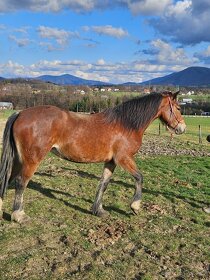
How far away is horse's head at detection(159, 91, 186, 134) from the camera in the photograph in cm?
739

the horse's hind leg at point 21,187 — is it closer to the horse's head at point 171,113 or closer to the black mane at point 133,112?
the black mane at point 133,112

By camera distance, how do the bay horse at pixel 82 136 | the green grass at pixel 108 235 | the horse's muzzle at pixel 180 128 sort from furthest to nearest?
the horse's muzzle at pixel 180 128 → the bay horse at pixel 82 136 → the green grass at pixel 108 235

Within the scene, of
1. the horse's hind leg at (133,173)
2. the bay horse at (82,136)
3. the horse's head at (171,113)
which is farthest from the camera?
the horse's head at (171,113)

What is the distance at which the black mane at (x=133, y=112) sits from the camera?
23.3 ft

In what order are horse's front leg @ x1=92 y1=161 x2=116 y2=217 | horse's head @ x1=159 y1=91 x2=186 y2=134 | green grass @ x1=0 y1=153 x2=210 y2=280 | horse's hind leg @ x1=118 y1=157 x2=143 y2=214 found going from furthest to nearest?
horse's head @ x1=159 y1=91 x2=186 y2=134
horse's front leg @ x1=92 y1=161 x2=116 y2=217
horse's hind leg @ x1=118 y1=157 x2=143 y2=214
green grass @ x1=0 y1=153 x2=210 y2=280

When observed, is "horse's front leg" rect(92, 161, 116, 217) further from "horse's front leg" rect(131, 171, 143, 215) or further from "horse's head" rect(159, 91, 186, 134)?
"horse's head" rect(159, 91, 186, 134)

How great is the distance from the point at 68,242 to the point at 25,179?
1505mm

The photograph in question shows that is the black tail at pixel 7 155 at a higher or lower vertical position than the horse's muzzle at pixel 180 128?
lower

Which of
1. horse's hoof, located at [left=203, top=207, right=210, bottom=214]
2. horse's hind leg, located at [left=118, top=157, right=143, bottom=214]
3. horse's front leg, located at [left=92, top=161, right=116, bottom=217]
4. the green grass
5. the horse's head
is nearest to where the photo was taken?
the green grass

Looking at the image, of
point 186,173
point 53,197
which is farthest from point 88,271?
point 186,173

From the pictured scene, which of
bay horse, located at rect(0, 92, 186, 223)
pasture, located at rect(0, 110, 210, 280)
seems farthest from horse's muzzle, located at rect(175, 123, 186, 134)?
pasture, located at rect(0, 110, 210, 280)

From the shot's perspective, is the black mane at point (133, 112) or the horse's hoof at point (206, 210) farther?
the horse's hoof at point (206, 210)

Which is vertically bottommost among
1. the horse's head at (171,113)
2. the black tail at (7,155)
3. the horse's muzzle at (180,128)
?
the black tail at (7,155)

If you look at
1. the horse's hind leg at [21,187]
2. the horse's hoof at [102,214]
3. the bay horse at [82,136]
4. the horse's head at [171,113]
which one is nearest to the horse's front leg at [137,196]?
the bay horse at [82,136]
